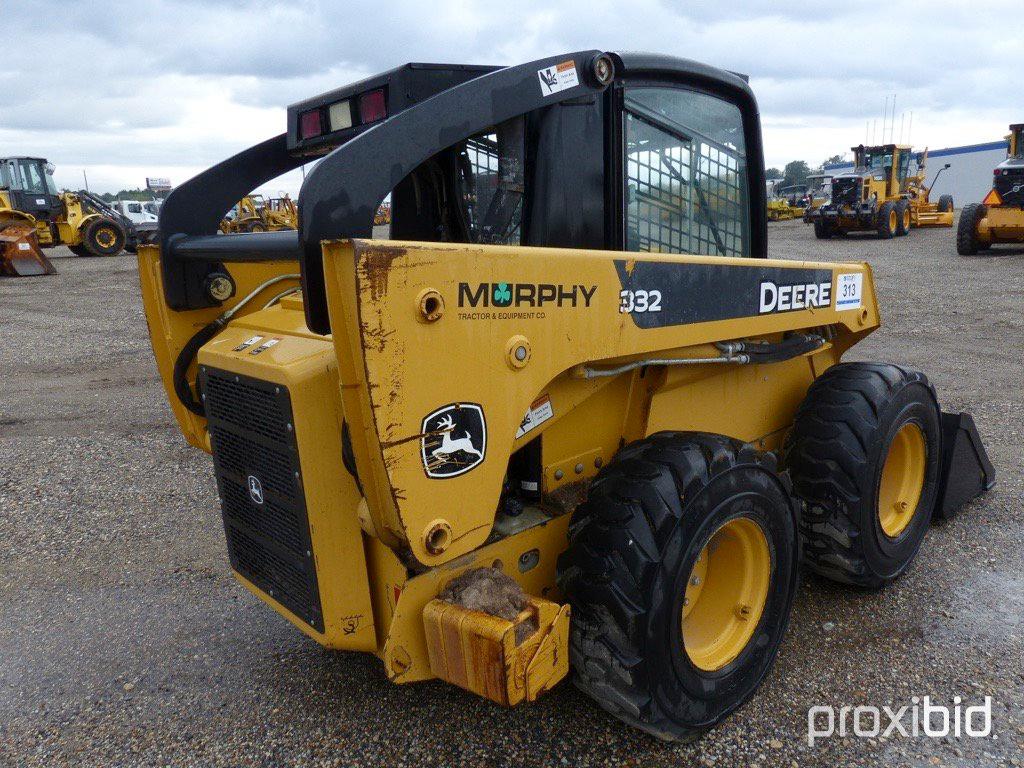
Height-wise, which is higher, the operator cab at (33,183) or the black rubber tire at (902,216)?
the operator cab at (33,183)

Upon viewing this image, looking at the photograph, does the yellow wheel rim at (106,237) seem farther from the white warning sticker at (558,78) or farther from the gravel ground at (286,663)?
the white warning sticker at (558,78)

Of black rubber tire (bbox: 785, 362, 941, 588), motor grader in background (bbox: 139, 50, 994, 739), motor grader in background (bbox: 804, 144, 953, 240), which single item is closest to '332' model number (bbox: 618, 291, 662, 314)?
motor grader in background (bbox: 139, 50, 994, 739)

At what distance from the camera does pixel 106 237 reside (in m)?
22.7

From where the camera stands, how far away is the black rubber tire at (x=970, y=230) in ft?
53.6

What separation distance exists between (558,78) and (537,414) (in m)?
0.94

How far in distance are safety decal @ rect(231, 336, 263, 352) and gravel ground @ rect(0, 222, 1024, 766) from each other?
1235 mm

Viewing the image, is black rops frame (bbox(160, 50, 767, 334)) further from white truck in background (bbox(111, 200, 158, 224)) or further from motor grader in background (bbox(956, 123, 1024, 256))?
white truck in background (bbox(111, 200, 158, 224))

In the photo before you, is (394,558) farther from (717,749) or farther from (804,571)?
(804,571)

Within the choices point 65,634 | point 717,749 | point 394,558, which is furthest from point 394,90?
point 65,634

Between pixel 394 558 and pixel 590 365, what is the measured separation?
31.3 inches

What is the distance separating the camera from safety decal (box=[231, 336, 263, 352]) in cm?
236

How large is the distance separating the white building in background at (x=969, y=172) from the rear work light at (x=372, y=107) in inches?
1900

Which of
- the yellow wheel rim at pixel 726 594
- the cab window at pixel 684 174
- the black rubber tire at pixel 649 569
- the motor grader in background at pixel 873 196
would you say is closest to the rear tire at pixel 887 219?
the motor grader in background at pixel 873 196

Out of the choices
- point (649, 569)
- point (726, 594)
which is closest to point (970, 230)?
point (726, 594)
